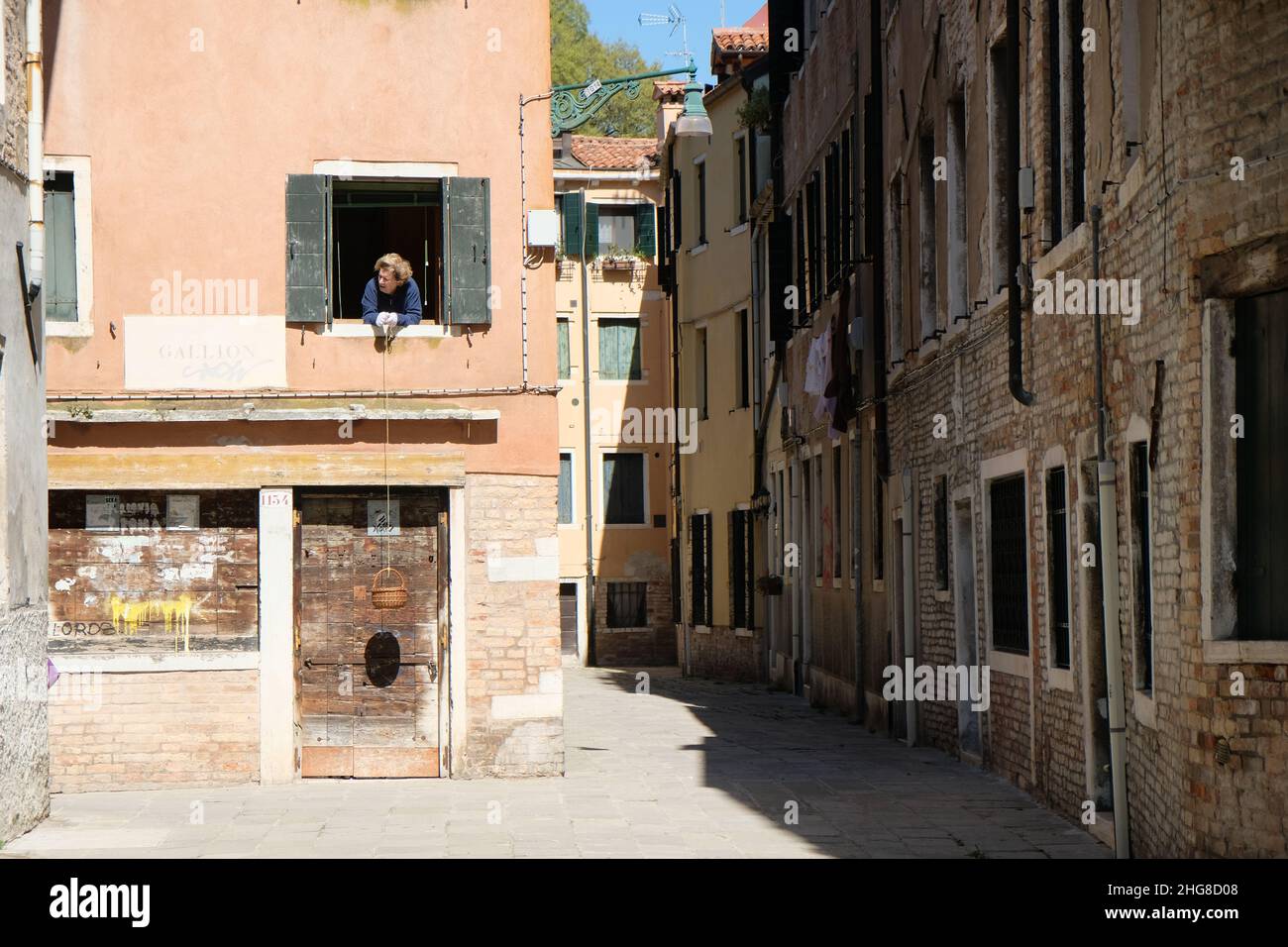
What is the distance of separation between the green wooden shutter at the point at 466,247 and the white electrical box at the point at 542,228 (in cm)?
38

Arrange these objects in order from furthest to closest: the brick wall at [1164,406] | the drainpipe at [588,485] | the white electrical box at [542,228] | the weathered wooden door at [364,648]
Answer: the drainpipe at [588,485]
the white electrical box at [542,228]
the weathered wooden door at [364,648]
the brick wall at [1164,406]

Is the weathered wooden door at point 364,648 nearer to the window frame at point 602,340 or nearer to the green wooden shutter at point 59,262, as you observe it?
the green wooden shutter at point 59,262

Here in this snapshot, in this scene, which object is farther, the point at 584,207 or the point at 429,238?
the point at 584,207

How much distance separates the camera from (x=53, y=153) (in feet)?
51.0

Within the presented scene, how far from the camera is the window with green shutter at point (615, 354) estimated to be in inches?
1563

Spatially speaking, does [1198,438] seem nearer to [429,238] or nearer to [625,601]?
[429,238]

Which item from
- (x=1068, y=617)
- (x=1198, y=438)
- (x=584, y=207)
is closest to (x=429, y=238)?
(x=1068, y=617)

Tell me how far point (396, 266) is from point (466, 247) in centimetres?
61

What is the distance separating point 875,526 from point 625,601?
1810 cm

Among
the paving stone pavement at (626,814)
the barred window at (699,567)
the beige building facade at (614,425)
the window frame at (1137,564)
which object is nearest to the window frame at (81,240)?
the paving stone pavement at (626,814)

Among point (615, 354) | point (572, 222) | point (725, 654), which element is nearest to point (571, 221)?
point (572, 222)

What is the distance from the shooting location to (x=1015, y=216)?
46.5 ft

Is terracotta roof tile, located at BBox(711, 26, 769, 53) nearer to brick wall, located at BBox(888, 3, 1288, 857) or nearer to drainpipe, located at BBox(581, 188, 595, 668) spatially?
drainpipe, located at BBox(581, 188, 595, 668)

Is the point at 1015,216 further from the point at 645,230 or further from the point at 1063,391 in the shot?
the point at 645,230
